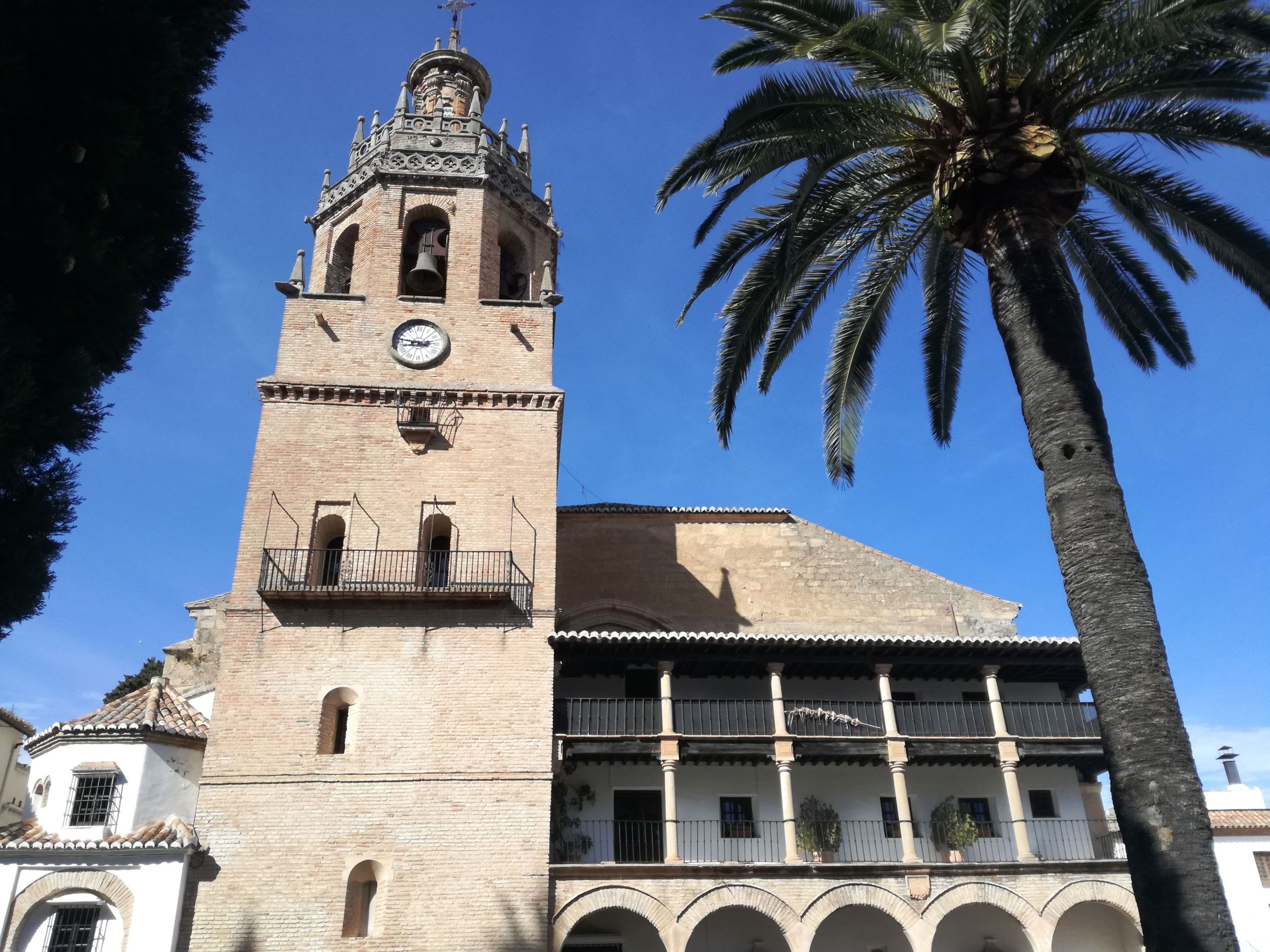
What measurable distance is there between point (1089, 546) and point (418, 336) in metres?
14.8

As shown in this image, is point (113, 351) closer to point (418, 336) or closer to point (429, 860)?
point (429, 860)

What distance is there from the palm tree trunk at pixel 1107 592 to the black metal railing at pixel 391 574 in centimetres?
1074

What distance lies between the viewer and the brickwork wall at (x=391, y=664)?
16.2 m

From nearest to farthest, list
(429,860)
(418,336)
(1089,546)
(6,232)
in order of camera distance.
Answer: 1. (6,232)
2. (1089,546)
3. (429,860)
4. (418,336)

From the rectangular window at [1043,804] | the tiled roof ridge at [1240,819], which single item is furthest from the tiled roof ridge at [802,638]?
the tiled roof ridge at [1240,819]

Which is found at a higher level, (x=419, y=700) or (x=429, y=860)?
(x=419, y=700)

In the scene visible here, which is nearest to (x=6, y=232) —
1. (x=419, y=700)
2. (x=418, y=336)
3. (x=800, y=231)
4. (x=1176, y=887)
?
(x=800, y=231)

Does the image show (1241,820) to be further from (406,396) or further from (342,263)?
(342,263)

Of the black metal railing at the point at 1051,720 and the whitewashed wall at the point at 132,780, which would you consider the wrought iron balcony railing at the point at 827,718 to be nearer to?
the black metal railing at the point at 1051,720

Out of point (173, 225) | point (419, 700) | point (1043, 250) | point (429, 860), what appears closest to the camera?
point (173, 225)

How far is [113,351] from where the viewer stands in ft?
23.9

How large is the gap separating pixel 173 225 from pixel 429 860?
11.6 metres

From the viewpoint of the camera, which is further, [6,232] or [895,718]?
[895,718]

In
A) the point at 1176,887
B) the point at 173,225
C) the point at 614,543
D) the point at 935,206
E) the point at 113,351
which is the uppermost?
the point at 614,543
